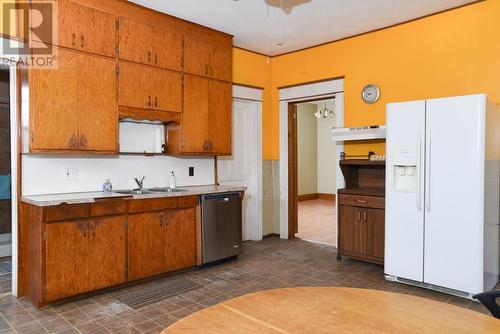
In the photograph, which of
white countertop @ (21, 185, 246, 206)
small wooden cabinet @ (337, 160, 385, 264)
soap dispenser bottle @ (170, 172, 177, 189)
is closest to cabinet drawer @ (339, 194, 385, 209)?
small wooden cabinet @ (337, 160, 385, 264)

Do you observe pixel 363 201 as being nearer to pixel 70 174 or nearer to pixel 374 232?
pixel 374 232

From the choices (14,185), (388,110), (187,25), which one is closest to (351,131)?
(388,110)

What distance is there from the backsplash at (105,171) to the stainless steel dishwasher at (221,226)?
0.67 m

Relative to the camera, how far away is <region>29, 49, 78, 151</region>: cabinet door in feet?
10.3

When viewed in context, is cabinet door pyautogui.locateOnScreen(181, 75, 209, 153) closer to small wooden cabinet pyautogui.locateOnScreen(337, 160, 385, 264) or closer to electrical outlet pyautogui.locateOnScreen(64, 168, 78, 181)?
electrical outlet pyautogui.locateOnScreen(64, 168, 78, 181)

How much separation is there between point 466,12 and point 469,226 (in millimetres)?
2421

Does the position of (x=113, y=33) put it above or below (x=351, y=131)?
above

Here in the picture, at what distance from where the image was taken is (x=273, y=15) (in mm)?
4203

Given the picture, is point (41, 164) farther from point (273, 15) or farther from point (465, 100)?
point (465, 100)

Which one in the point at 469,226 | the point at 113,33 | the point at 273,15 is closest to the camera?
the point at 469,226

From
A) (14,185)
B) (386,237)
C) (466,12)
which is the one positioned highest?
(466,12)

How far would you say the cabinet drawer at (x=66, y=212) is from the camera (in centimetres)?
301

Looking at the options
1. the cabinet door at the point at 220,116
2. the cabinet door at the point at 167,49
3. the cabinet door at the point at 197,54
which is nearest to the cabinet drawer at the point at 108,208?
the cabinet door at the point at 220,116

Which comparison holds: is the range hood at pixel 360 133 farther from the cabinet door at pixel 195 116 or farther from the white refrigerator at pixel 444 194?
the cabinet door at pixel 195 116
